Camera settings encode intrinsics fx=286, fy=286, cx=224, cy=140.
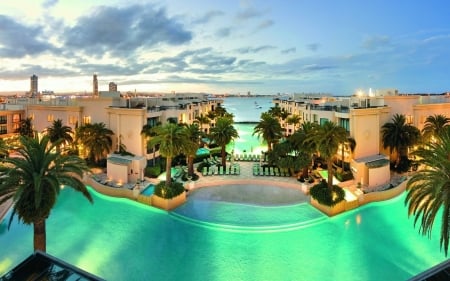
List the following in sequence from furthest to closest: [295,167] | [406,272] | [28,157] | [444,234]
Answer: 1. [295,167]
2. [406,272]
3. [28,157]
4. [444,234]

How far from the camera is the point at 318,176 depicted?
1156 inches

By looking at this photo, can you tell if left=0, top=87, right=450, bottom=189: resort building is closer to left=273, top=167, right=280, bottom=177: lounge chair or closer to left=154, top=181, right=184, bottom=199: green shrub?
left=154, top=181, right=184, bottom=199: green shrub

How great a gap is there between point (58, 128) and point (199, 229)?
74.8 feet

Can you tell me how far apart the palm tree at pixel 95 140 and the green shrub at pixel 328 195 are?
69.4 ft

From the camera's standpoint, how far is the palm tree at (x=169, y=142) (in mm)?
23500

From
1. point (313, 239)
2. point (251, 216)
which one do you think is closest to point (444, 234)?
point (313, 239)

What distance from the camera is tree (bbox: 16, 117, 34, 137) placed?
135ft

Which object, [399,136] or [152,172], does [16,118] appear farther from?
[399,136]

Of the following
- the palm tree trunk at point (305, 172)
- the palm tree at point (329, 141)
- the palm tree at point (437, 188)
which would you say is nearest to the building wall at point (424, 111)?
the palm tree trunk at point (305, 172)

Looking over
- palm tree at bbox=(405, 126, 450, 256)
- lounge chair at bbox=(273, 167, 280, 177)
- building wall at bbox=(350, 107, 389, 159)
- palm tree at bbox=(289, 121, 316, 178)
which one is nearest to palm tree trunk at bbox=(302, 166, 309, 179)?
palm tree at bbox=(289, 121, 316, 178)

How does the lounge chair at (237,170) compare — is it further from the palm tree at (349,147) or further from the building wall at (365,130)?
the building wall at (365,130)

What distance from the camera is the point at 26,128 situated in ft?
136

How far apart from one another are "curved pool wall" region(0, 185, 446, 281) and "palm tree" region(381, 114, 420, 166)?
9958 mm

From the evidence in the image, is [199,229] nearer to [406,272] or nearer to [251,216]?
[251,216]
